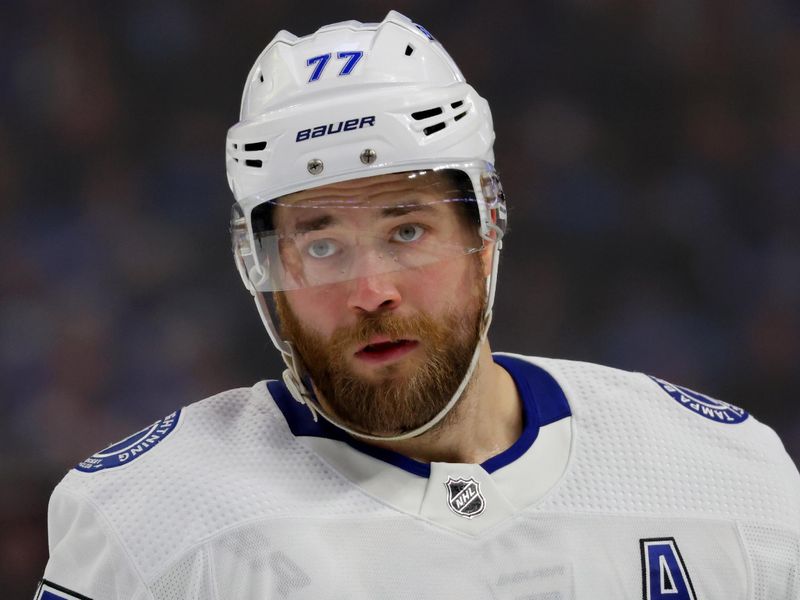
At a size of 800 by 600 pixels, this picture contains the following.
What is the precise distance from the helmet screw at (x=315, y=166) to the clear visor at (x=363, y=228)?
2cm

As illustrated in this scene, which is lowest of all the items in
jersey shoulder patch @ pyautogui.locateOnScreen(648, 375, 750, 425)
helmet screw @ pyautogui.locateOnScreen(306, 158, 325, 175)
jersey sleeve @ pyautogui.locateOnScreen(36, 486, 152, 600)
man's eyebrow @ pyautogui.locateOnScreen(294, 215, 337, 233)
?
jersey sleeve @ pyautogui.locateOnScreen(36, 486, 152, 600)

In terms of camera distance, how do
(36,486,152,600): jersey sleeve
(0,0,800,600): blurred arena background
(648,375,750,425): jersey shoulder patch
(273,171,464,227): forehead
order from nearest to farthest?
1. (36,486,152,600): jersey sleeve
2. (273,171,464,227): forehead
3. (648,375,750,425): jersey shoulder patch
4. (0,0,800,600): blurred arena background

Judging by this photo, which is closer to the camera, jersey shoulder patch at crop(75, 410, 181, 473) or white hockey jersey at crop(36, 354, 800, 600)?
white hockey jersey at crop(36, 354, 800, 600)

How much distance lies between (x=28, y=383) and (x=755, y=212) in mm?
1668

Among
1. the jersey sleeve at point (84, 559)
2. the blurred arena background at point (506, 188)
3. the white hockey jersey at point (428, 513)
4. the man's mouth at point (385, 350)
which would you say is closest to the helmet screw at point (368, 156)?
the man's mouth at point (385, 350)

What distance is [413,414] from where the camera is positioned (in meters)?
1.56

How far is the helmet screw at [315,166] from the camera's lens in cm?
156

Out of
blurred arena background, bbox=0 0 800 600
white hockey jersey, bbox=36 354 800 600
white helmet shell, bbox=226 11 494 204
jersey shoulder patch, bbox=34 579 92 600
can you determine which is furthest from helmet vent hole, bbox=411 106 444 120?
blurred arena background, bbox=0 0 800 600

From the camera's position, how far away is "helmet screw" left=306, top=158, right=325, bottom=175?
61.4 inches

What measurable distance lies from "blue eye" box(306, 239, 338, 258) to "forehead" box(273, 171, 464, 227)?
1.6 inches

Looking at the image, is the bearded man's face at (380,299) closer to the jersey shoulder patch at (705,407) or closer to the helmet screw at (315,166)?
the helmet screw at (315,166)

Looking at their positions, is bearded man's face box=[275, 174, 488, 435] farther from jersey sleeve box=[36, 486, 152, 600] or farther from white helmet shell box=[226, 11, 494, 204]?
jersey sleeve box=[36, 486, 152, 600]

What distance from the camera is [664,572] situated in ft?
5.19

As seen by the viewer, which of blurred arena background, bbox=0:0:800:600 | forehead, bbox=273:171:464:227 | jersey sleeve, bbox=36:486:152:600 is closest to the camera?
jersey sleeve, bbox=36:486:152:600
